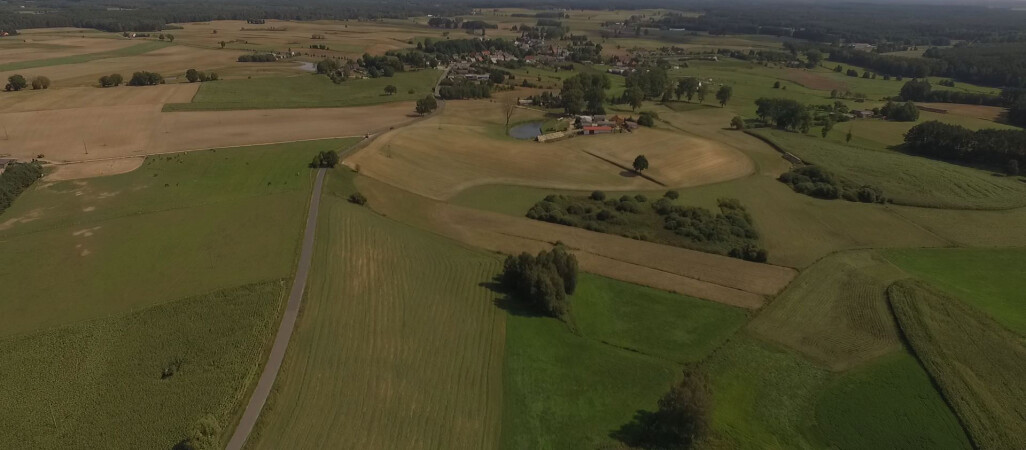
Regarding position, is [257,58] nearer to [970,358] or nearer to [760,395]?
[760,395]

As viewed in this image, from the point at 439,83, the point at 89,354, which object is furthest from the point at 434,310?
the point at 439,83

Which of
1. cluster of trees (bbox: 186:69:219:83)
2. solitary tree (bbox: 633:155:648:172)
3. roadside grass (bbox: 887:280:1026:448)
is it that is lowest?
roadside grass (bbox: 887:280:1026:448)

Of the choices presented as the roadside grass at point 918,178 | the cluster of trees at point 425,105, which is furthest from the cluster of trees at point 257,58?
the roadside grass at point 918,178

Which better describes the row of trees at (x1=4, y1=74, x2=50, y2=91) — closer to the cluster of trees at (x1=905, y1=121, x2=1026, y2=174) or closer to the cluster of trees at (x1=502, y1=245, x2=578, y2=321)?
the cluster of trees at (x1=502, y1=245, x2=578, y2=321)

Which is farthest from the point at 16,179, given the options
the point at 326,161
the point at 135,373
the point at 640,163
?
the point at 640,163

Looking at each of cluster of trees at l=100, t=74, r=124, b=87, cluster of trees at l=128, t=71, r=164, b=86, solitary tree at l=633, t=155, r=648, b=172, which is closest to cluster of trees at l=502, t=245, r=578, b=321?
solitary tree at l=633, t=155, r=648, b=172

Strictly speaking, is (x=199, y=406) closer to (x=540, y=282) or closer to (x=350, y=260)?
(x=350, y=260)
